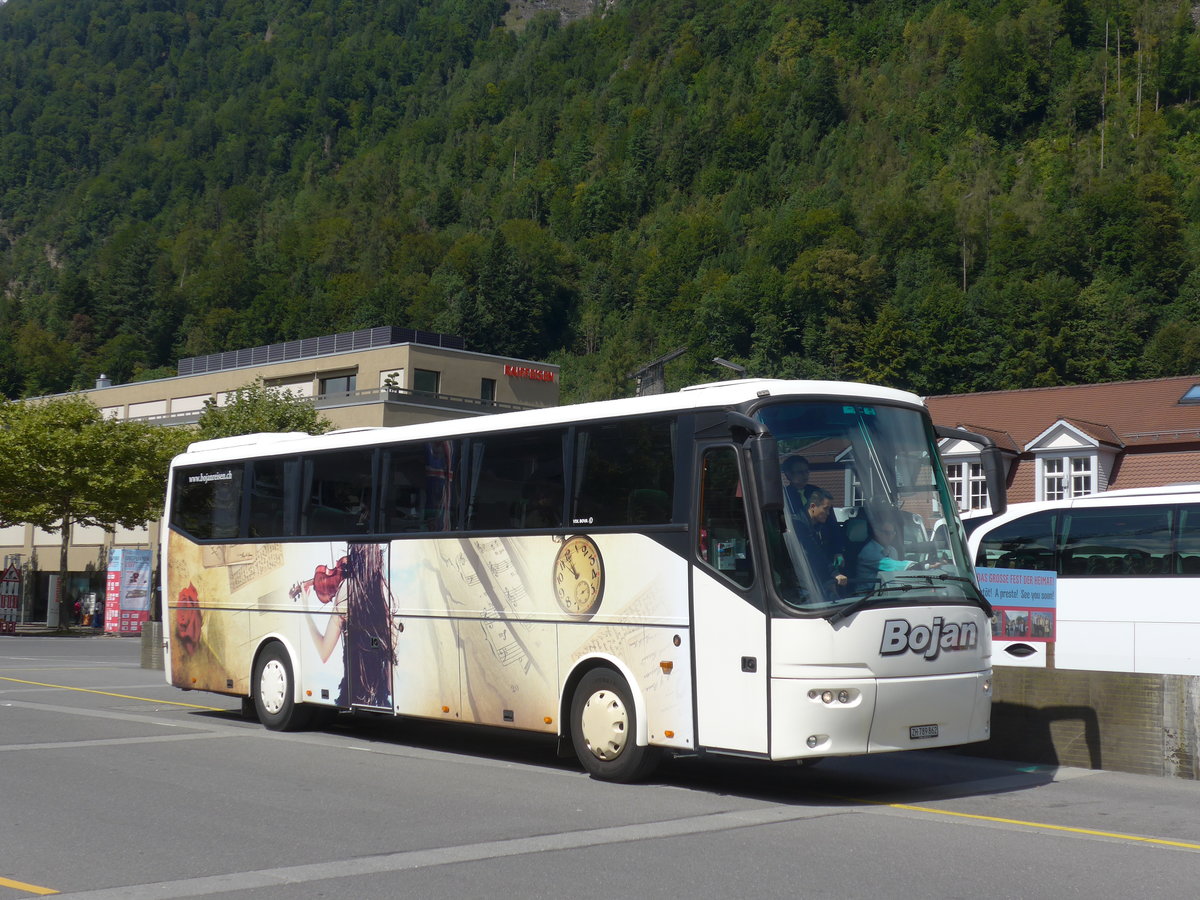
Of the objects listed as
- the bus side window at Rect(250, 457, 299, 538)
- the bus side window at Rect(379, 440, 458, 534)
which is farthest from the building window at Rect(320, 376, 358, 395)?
the bus side window at Rect(379, 440, 458, 534)

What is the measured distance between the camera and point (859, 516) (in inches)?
398

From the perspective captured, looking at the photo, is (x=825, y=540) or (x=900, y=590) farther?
(x=900, y=590)

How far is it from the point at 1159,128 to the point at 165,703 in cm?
11689

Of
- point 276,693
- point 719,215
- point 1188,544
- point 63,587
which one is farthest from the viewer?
point 719,215

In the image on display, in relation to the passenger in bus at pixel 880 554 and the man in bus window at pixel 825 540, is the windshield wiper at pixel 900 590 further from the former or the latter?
the man in bus window at pixel 825 540

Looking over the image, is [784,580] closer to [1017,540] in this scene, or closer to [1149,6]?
[1017,540]

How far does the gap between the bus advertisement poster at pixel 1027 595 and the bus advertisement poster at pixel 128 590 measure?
112ft

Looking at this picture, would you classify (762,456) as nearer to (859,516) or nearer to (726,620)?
(859,516)

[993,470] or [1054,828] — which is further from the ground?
[993,470]

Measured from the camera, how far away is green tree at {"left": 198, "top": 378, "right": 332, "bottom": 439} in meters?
56.0

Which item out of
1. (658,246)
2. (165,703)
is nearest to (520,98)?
(658,246)

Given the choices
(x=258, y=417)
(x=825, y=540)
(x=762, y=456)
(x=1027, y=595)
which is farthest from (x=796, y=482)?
(x=258, y=417)

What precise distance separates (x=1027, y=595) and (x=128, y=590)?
35.3 metres

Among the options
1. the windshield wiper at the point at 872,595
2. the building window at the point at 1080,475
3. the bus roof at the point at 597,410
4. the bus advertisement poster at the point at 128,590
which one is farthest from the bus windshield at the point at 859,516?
the bus advertisement poster at the point at 128,590
